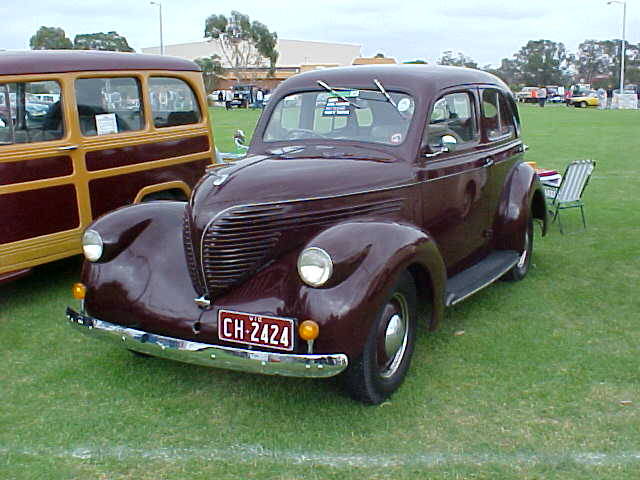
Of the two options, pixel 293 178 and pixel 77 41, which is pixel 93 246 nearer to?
pixel 293 178

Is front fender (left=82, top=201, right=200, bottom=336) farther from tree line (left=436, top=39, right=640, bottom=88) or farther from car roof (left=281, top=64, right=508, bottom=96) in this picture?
tree line (left=436, top=39, right=640, bottom=88)

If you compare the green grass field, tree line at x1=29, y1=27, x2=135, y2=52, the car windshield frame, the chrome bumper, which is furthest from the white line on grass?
tree line at x1=29, y1=27, x2=135, y2=52

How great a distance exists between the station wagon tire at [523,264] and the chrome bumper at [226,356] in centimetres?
311

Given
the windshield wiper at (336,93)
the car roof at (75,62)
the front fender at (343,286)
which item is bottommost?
the front fender at (343,286)

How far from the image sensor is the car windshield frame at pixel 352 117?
4.82 metres

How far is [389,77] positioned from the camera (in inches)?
199

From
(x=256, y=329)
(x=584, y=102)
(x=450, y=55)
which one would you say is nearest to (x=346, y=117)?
(x=256, y=329)

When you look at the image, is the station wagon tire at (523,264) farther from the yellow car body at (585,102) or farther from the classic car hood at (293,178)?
the yellow car body at (585,102)

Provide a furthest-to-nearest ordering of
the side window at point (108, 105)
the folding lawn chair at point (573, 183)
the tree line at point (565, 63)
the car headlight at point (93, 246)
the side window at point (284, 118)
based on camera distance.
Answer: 1. the tree line at point (565, 63)
2. the folding lawn chair at point (573, 183)
3. the side window at point (108, 105)
4. the side window at point (284, 118)
5. the car headlight at point (93, 246)

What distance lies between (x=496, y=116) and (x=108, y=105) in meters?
3.36

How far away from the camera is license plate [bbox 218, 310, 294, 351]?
354 cm

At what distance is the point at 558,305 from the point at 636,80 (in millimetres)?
88487

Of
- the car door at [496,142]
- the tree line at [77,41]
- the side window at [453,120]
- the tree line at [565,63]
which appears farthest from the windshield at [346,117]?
the tree line at [565,63]

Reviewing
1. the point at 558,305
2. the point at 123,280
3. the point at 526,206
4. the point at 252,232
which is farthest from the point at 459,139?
the point at 123,280
